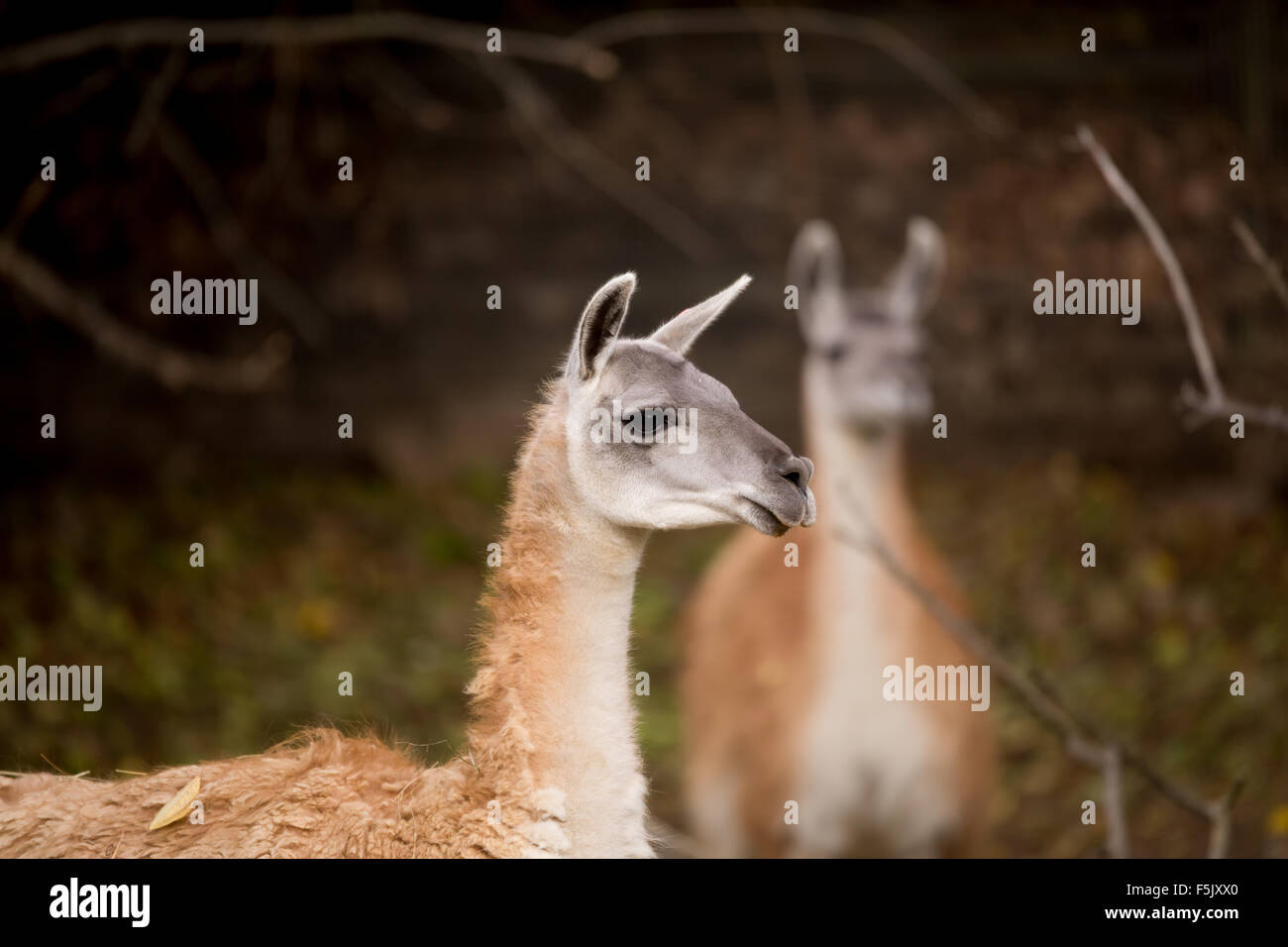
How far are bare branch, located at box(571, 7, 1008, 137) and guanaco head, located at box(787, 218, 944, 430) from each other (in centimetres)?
67

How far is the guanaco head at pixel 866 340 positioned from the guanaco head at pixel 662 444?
254 cm

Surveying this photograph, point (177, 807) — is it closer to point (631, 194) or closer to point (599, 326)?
point (599, 326)

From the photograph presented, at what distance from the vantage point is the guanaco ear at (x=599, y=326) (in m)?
2.43

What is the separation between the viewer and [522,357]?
9133 millimetres

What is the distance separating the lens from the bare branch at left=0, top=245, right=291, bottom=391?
5.63 m

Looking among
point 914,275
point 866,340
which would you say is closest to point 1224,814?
point 866,340

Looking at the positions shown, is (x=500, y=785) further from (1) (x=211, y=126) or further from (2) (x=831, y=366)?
(1) (x=211, y=126)

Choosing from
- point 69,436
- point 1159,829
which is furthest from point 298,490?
point 1159,829

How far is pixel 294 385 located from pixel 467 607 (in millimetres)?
2073

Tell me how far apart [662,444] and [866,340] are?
2934mm

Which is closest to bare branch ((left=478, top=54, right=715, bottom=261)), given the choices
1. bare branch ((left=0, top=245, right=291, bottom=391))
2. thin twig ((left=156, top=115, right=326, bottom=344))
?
thin twig ((left=156, top=115, right=326, bottom=344))

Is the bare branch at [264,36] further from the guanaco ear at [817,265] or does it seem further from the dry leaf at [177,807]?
the dry leaf at [177,807]

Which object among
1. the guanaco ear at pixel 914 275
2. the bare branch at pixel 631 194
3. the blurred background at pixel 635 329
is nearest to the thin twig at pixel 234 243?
the blurred background at pixel 635 329

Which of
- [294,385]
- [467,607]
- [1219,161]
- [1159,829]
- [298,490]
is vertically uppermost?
[1219,161]
